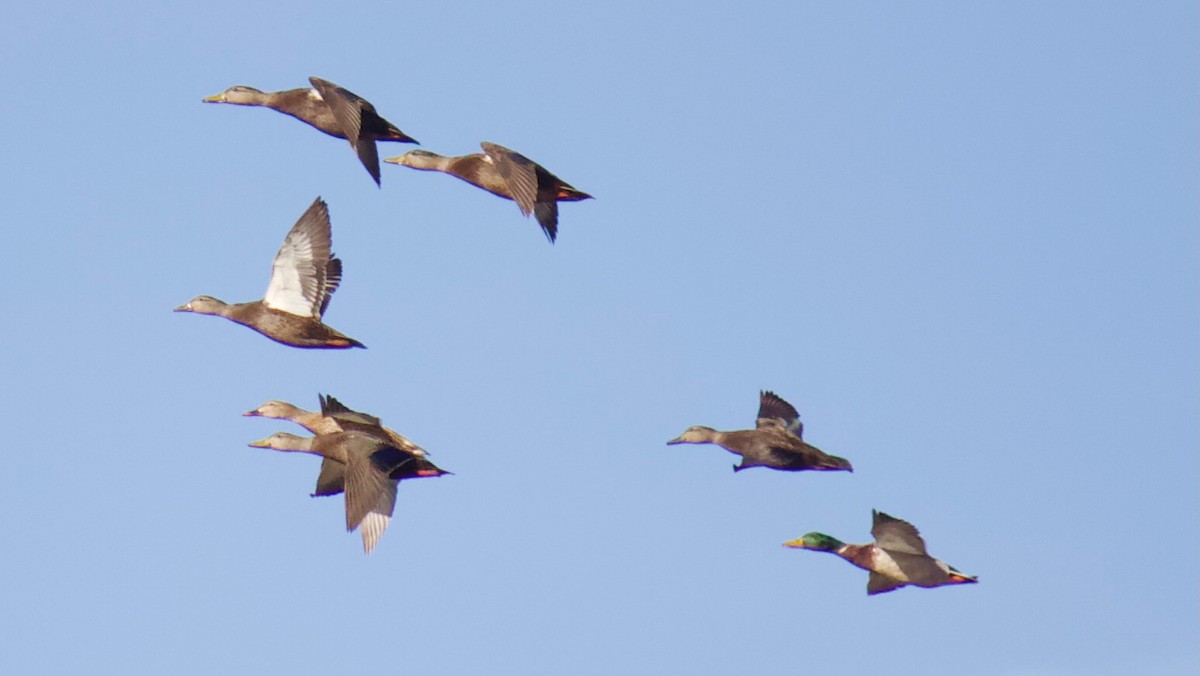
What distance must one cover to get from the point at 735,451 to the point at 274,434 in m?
6.38

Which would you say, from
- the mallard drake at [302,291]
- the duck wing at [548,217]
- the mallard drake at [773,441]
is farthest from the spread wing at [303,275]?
the mallard drake at [773,441]

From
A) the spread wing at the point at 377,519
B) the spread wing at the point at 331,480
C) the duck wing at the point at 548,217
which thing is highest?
the duck wing at the point at 548,217

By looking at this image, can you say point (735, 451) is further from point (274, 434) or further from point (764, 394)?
point (274, 434)

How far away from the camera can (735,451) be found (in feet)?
103

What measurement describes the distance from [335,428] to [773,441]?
231 inches

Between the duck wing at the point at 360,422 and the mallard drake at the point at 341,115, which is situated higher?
the mallard drake at the point at 341,115

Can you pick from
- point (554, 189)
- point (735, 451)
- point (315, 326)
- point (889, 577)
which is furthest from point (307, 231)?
point (889, 577)

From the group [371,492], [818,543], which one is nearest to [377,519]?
[371,492]

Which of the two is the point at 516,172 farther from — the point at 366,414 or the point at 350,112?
the point at 366,414

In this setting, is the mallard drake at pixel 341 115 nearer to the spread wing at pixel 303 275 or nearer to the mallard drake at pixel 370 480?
the spread wing at pixel 303 275

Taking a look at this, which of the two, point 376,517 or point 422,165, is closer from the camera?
point 376,517

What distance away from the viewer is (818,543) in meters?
30.4

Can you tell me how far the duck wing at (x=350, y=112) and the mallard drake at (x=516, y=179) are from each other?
1.42m

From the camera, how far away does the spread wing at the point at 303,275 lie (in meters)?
29.8
